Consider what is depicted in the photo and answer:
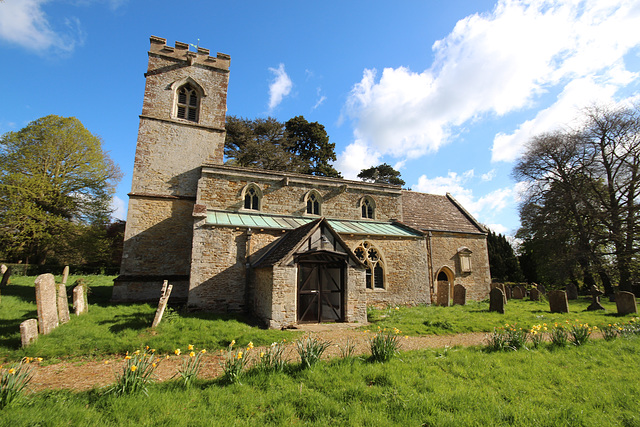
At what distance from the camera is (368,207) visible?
18953 millimetres

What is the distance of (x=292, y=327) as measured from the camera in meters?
10.2

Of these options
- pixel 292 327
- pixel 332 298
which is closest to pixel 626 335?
pixel 332 298

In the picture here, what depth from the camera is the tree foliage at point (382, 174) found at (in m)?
41.2

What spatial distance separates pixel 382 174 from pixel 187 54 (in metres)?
29.4

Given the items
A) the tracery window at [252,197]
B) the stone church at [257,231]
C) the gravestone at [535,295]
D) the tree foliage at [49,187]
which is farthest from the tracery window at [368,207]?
the tree foliage at [49,187]

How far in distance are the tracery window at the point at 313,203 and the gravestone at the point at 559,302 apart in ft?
39.9

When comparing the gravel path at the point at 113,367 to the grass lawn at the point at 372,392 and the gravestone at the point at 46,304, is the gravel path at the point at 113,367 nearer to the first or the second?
the grass lawn at the point at 372,392

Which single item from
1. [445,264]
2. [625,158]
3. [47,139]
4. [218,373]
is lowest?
[218,373]

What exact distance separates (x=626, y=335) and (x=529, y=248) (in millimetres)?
27288

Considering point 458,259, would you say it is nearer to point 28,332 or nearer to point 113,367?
point 113,367

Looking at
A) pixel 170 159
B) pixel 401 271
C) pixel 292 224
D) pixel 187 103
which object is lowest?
pixel 401 271

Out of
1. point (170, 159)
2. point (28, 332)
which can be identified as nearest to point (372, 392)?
point (28, 332)

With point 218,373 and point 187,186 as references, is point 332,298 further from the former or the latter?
point 187,186

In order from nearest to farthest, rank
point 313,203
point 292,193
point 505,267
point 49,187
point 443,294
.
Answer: point 443,294 → point 292,193 → point 313,203 → point 49,187 → point 505,267
